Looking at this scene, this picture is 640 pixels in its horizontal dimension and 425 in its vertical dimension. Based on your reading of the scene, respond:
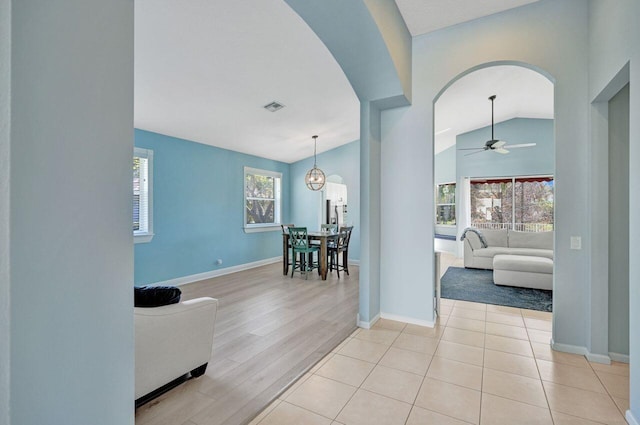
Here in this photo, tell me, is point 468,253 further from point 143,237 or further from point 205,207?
point 143,237

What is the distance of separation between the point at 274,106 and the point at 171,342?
10.7 feet

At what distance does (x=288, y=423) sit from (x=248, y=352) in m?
0.97

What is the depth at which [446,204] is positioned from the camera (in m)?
9.18

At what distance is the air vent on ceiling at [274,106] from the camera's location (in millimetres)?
4090

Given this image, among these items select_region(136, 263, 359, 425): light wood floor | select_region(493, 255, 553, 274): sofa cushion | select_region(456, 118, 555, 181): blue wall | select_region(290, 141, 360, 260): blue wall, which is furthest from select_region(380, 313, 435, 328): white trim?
select_region(456, 118, 555, 181): blue wall

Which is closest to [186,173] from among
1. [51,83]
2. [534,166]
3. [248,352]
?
[248,352]

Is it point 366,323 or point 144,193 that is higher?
point 144,193

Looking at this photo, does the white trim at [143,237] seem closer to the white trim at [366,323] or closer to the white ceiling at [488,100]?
the white trim at [366,323]

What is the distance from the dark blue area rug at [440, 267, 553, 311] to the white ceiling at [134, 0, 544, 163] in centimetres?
314

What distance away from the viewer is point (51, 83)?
0.65 metres

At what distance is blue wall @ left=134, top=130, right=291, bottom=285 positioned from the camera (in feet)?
14.6

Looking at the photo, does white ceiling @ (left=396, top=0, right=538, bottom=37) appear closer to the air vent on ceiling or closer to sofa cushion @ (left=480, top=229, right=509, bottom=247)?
the air vent on ceiling

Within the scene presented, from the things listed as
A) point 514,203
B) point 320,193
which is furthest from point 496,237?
point 320,193

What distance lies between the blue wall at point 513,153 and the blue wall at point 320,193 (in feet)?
10.4
